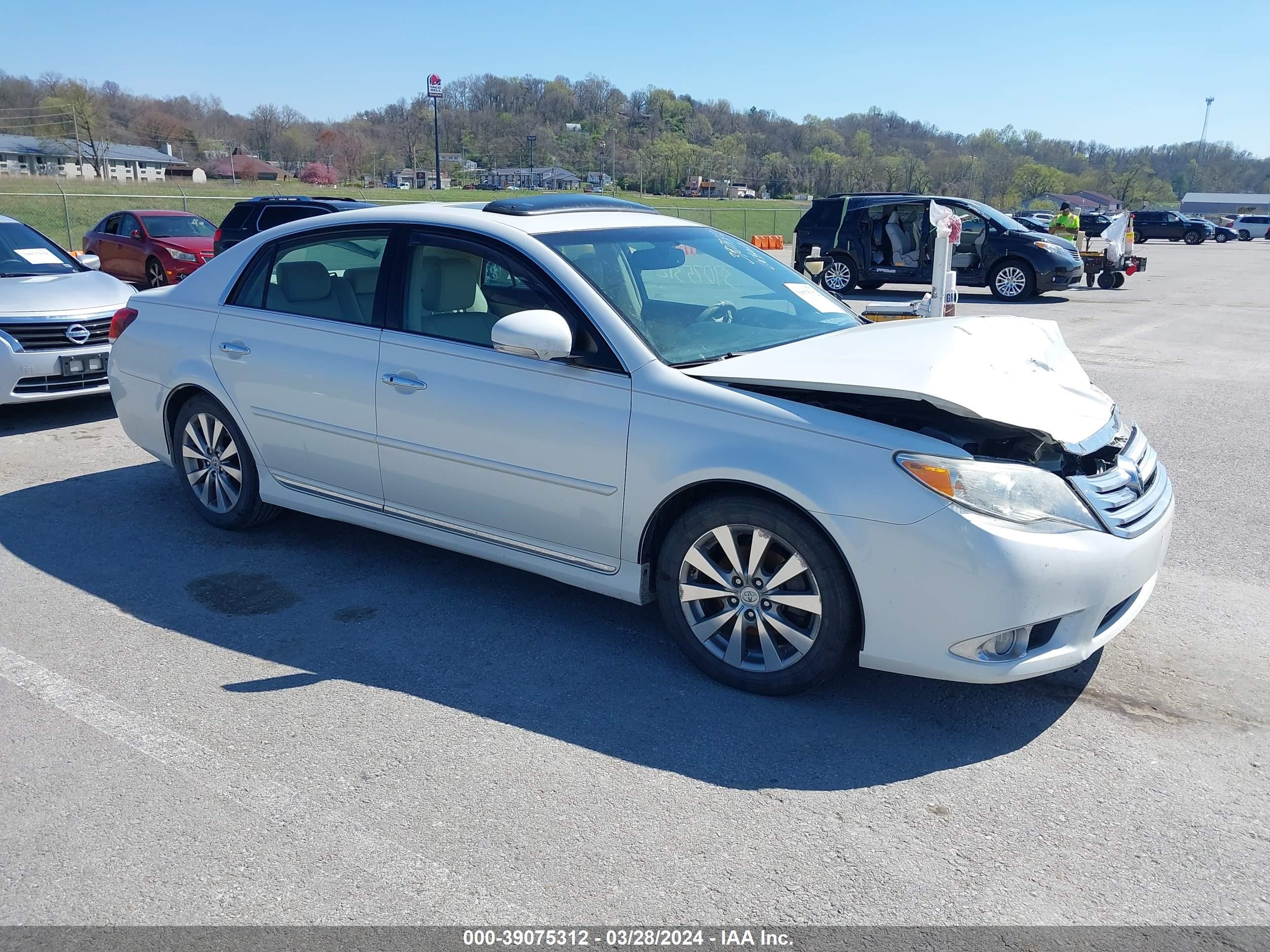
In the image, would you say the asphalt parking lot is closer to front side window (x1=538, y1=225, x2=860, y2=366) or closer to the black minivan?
front side window (x1=538, y1=225, x2=860, y2=366)

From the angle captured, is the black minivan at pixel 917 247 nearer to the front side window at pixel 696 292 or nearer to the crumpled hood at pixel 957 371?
the front side window at pixel 696 292

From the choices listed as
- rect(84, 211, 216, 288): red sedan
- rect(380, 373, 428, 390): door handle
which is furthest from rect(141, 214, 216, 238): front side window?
rect(380, 373, 428, 390): door handle

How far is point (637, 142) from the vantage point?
142 m

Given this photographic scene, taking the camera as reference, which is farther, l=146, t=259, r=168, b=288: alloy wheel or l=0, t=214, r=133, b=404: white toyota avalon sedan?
l=146, t=259, r=168, b=288: alloy wheel

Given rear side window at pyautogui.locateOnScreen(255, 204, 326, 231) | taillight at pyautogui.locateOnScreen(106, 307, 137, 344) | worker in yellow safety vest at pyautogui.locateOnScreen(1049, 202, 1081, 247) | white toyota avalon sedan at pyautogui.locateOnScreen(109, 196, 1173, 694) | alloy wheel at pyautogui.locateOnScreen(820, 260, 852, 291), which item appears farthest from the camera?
worker in yellow safety vest at pyautogui.locateOnScreen(1049, 202, 1081, 247)

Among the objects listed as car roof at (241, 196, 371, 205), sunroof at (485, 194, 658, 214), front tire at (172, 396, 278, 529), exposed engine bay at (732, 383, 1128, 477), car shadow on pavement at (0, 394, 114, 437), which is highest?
sunroof at (485, 194, 658, 214)

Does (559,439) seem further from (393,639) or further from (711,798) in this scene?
(711,798)

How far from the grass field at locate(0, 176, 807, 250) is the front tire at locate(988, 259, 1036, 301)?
12207 mm

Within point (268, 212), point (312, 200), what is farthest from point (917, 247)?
point (268, 212)

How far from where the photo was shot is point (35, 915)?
2602mm

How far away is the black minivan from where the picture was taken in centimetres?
1842

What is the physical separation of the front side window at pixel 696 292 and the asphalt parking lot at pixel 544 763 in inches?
50.2

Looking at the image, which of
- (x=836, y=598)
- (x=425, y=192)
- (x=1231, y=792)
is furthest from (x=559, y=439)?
(x=425, y=192)

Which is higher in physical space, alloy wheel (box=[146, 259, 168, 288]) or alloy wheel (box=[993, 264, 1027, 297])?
alloy wheel (box=[993, 264, 1027, 297])
